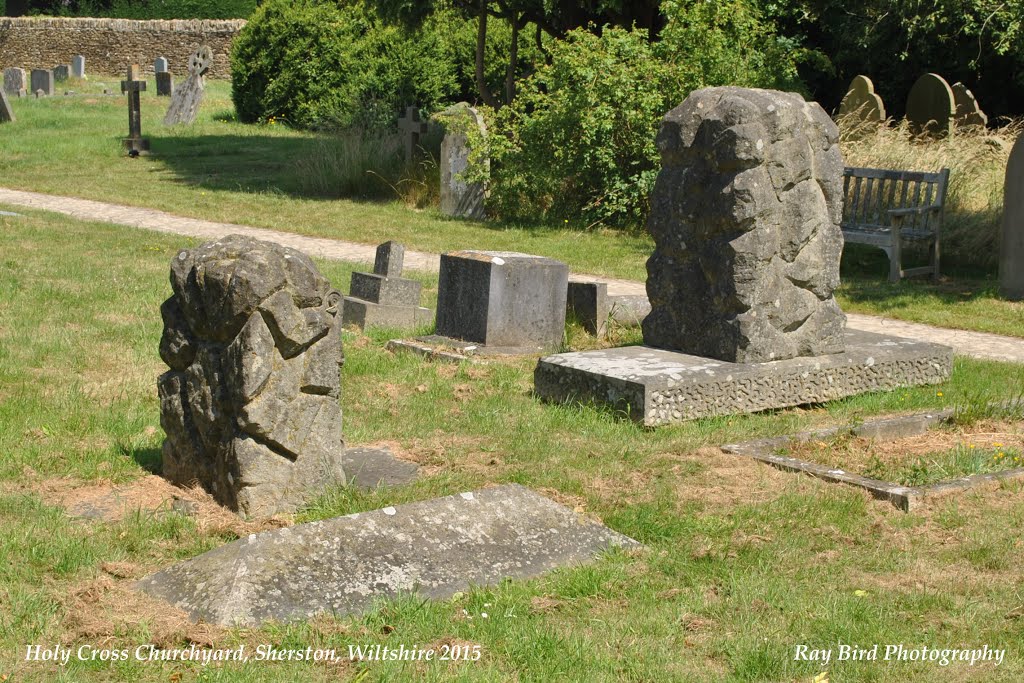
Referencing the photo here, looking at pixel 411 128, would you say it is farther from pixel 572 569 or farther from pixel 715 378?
pixel 572 569

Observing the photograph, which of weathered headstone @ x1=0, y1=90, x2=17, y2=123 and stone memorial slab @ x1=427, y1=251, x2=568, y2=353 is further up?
weathered headstone @ x1=0, y1=90, x2=17, y2=123

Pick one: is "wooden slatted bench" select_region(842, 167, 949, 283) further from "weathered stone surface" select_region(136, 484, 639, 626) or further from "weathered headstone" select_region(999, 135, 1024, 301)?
"weathered stone surface" select_region(136, 484, 639, 626)

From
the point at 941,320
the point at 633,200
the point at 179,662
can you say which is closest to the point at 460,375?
the point at 179,662

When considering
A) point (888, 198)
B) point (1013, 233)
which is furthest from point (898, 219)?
point (888, 198)

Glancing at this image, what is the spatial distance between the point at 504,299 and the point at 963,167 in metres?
8.38

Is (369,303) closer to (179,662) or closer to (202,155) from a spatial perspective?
(179,662)

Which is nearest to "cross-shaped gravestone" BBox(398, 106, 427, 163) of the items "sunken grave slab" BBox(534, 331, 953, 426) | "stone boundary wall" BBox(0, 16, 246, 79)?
"sunken grave slab" BBox(534, 331, 953, 426)

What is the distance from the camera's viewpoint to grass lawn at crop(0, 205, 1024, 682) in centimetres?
410

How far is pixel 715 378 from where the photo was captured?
7.11 m

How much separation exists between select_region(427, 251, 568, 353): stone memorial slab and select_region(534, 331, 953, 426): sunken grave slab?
1.44 meters

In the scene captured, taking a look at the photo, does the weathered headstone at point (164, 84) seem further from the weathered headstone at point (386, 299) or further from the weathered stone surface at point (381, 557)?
the weathered stone surface at point (381, 557)

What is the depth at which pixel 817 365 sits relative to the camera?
7.54 metres

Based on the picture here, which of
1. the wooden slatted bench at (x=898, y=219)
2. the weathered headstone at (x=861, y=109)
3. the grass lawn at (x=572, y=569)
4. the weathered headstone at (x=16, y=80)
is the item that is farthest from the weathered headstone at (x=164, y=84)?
the grass lawn at (x=572, y=569)

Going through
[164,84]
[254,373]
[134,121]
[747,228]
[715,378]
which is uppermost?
[164,84]
